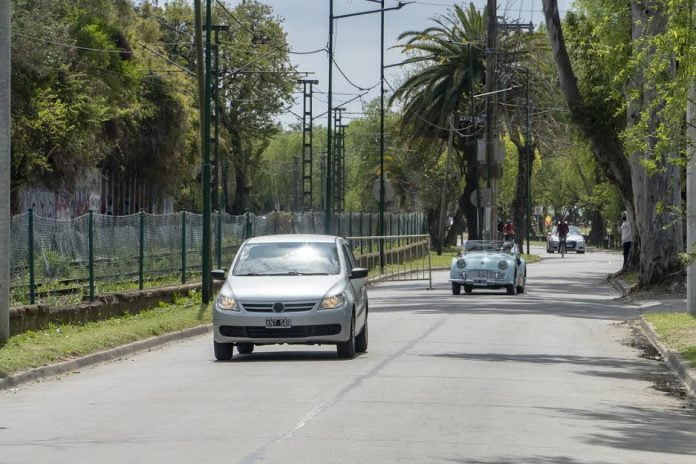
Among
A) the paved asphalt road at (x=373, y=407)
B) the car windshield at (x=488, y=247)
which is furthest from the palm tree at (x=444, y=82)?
the paved asphalt road at (x=373, y=407)

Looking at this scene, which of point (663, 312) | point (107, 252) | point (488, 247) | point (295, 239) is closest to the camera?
point (295, 239)

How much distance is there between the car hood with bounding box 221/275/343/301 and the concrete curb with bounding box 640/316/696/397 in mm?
4506

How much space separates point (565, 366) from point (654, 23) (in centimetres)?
1721

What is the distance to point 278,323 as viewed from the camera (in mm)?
18422

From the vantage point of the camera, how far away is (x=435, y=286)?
44.6 metres

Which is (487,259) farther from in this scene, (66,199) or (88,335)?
(66,199)

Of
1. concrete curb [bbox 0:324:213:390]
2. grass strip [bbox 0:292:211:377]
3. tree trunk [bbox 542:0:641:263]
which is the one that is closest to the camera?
concrete curb [bbox 0:324:213:390]

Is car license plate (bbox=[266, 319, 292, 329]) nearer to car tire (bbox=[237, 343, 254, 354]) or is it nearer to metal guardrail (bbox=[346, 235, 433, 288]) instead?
car tire (bbox=[237, 343, 254, 354])

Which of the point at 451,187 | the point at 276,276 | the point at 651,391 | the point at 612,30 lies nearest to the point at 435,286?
Answer: the point at 612,30

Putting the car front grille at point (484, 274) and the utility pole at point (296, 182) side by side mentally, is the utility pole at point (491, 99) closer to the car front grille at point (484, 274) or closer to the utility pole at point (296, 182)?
the car front grille at point (484, 274)

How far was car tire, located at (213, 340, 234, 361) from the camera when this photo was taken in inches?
749

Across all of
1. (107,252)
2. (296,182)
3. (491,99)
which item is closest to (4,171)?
(107,252)

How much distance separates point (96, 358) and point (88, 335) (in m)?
1.67

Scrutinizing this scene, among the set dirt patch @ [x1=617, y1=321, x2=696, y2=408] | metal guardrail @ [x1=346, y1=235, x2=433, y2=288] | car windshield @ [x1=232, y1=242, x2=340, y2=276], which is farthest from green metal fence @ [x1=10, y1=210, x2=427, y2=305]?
metal guardrail @ [x1=346, y1=235, x2=433, y2=288]
